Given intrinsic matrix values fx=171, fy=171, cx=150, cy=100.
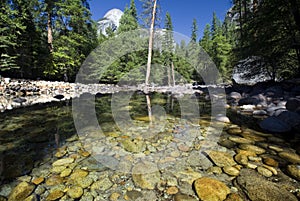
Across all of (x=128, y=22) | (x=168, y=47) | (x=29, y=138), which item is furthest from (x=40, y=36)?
(x=168, y=47)

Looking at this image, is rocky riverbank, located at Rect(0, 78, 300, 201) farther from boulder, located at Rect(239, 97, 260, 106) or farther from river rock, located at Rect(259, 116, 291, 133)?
boulder, located at Rect(239, 97, 260, 106)

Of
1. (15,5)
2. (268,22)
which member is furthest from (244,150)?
(15,5)

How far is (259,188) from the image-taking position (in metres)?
1.88

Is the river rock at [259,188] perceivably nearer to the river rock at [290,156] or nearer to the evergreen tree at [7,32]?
the river rock at [290,156]

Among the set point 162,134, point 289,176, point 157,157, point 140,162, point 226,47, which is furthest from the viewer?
point 226,47

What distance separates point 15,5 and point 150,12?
39.0 feet

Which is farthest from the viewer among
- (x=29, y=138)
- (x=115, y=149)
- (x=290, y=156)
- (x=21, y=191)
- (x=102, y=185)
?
(x=29, y=138)

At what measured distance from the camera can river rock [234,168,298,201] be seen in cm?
174

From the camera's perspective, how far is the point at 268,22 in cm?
809

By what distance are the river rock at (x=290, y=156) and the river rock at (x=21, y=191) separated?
11.2 ft

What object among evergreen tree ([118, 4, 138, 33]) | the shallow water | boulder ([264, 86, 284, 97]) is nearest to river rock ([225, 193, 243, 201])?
the shallow water

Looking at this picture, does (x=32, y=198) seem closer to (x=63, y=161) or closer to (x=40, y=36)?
(x=63, y=161)

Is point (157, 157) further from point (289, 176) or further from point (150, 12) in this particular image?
point (150, 12)

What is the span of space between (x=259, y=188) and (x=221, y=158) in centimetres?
77
